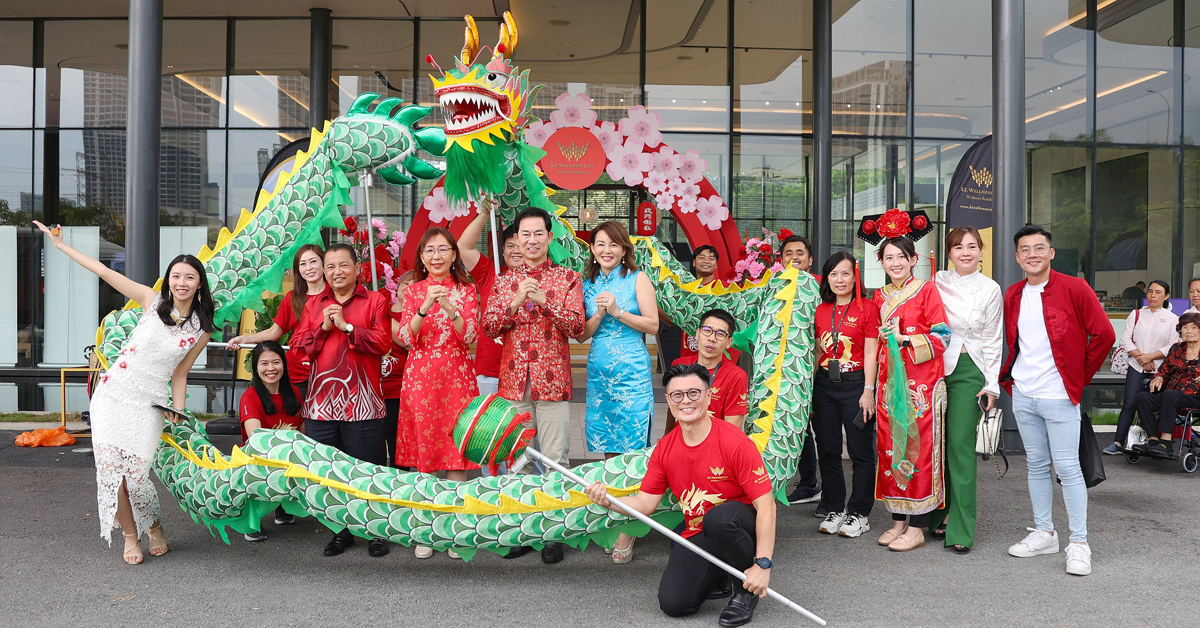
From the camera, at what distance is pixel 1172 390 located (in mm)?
6184

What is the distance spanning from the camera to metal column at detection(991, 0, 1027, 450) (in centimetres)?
641

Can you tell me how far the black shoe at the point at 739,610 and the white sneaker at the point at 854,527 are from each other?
132cm

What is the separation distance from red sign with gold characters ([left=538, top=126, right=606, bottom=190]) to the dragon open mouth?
224 cm

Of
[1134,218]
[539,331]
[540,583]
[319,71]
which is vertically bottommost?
[540,583]

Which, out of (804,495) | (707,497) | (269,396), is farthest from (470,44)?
(804,495)

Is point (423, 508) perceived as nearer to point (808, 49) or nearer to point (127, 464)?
point (127, 464)

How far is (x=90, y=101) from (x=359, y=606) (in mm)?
10238

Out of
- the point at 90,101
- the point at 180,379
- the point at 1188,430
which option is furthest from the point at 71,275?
the point at 1188,430

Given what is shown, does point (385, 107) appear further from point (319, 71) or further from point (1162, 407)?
point (1162, 407)

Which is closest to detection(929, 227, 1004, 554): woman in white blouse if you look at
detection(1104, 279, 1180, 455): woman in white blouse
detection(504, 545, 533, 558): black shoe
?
detection(504, 545, 533, 558): black shoe

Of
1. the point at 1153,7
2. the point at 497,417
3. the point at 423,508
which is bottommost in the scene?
the point at 423,508

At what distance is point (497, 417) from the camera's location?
3.28m

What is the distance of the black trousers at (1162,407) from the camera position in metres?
6.11

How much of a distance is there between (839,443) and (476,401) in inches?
83.1
